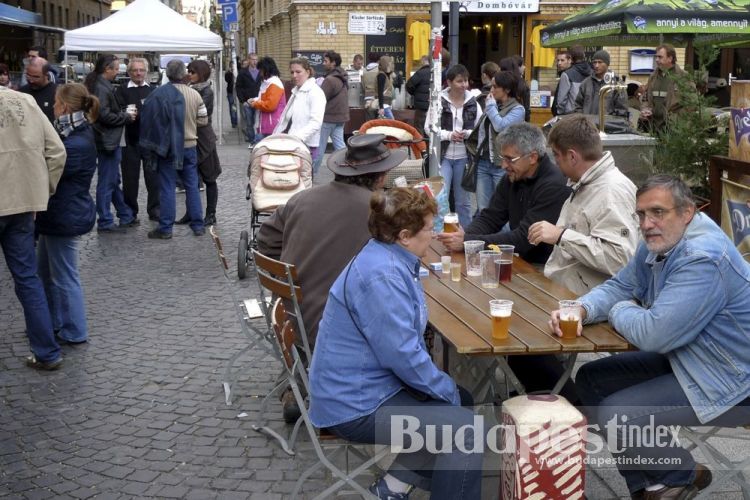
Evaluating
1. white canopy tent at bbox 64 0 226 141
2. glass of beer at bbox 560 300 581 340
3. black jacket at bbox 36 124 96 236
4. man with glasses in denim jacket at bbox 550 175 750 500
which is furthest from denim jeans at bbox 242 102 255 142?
man with glasses in denim jacket at bbox 550 175 750 500

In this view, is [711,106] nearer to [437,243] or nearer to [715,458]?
[437,243]

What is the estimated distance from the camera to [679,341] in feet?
10.8

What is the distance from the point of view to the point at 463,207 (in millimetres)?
9125

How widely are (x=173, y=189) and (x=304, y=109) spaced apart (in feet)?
5.53

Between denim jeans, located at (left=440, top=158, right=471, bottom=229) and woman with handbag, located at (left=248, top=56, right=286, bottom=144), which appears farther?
woman with handbag, located at (left=248, top=56, right=286, bottom=144)

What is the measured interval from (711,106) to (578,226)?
2.86 metres

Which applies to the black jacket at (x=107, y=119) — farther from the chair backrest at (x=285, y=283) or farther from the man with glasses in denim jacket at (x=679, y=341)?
the man with glasses in denim jacket at (x=679, y=341)

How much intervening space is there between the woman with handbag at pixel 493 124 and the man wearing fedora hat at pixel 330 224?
387cm

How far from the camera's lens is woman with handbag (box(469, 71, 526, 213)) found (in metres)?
8.15

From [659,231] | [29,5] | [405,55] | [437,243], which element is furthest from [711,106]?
[29,5]

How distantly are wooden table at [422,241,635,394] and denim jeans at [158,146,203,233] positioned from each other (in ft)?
18.0

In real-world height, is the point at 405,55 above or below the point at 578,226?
above

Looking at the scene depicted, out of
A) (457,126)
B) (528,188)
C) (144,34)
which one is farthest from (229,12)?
(528,188)

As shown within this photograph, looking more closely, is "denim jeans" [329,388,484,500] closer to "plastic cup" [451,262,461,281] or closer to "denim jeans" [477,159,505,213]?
"plastic cup" [451,262,461,281]
